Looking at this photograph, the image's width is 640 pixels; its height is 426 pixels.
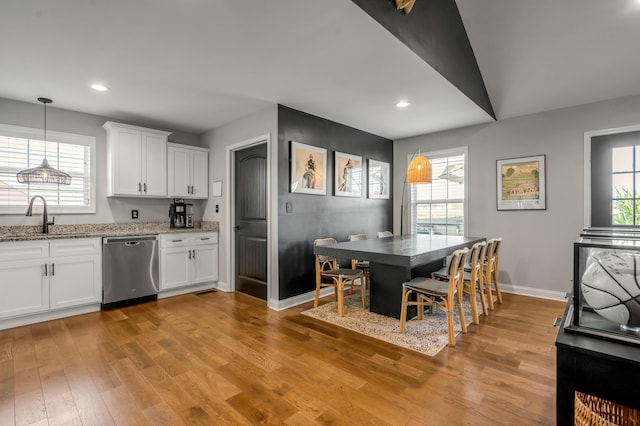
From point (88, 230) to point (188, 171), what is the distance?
4.96 ft

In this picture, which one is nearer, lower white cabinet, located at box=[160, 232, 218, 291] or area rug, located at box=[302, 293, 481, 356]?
area rug, located at box=[302, 293, 481, 356]

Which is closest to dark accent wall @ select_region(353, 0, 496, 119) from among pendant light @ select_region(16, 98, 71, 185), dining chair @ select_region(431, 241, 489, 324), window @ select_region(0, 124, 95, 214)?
dining chair @ select_region(431, 241, 489, 324)

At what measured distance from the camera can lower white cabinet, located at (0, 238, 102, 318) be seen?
3115mm

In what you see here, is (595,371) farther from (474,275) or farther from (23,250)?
(23,250)

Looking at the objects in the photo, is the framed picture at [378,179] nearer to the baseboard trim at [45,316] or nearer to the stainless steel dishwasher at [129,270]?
the stainless steel dishwasher at [129,270]

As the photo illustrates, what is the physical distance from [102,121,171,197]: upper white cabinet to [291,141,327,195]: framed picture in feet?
6.57

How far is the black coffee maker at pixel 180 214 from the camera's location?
4.69 m

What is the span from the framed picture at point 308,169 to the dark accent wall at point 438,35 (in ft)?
5.94

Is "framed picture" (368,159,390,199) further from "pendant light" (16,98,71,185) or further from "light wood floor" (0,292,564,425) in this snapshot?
"pendant light" (16,98,71,185)

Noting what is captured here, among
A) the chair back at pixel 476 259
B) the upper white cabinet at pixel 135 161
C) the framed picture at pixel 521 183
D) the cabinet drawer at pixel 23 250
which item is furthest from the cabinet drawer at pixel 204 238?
the framed picture at pixel 521 183

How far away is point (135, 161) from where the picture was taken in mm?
4215

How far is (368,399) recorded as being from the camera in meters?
1.92

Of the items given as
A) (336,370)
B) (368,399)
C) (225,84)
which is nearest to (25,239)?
(225,84)

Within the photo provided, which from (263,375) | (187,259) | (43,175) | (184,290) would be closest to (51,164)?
(43,175)
